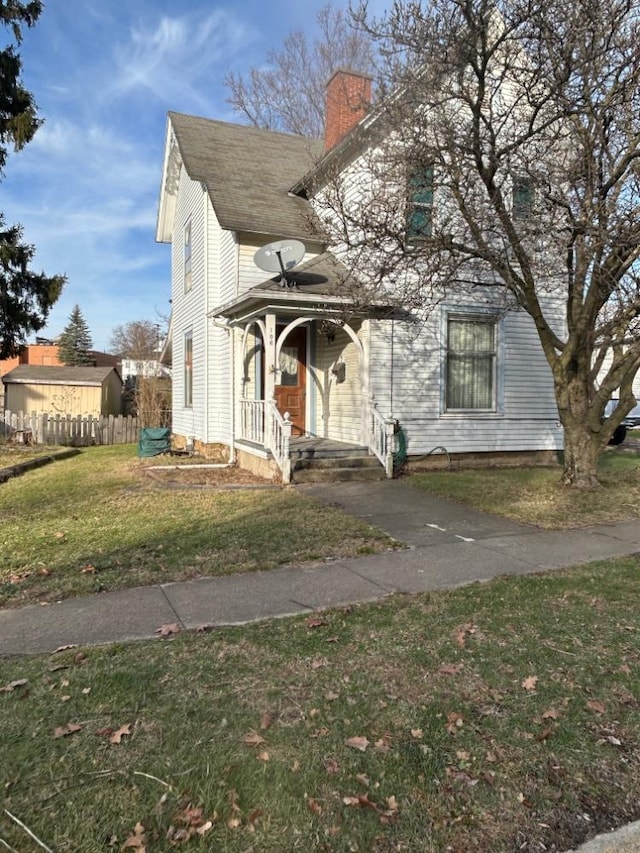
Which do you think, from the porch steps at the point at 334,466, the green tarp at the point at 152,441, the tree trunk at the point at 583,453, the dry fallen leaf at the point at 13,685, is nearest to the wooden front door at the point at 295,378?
the porch steps at the point at 334,466

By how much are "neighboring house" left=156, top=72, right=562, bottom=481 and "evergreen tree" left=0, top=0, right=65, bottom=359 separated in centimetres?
429

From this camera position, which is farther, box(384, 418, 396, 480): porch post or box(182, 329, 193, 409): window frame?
box(182, 329, 193, 409): window frame

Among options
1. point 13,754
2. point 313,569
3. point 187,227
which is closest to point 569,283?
point 313,569

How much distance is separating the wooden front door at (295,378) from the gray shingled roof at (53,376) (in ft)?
58.8

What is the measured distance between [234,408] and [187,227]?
19.4ft

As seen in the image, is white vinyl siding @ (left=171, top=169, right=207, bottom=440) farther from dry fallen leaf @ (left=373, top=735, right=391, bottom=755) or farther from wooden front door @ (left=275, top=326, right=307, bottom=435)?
dry fallen leaf @ (left=373, top=735, right=391, bottom=755)

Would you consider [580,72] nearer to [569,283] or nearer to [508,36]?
[508,36]

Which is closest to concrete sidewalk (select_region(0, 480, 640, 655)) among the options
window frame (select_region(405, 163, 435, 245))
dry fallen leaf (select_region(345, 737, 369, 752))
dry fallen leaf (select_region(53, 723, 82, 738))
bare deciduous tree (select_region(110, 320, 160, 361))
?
dry fallen leaf (select_region(53, 723, 82, 738))

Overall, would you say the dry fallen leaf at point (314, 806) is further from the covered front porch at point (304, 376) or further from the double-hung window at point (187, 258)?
the double-hung window at point (187, 258)

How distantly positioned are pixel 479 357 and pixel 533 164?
4592 mm

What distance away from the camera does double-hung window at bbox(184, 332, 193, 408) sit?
1539 centimetres

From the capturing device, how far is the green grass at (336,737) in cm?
222

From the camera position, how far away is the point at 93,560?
Result: 18.2 feet

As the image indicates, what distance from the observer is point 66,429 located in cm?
1906
